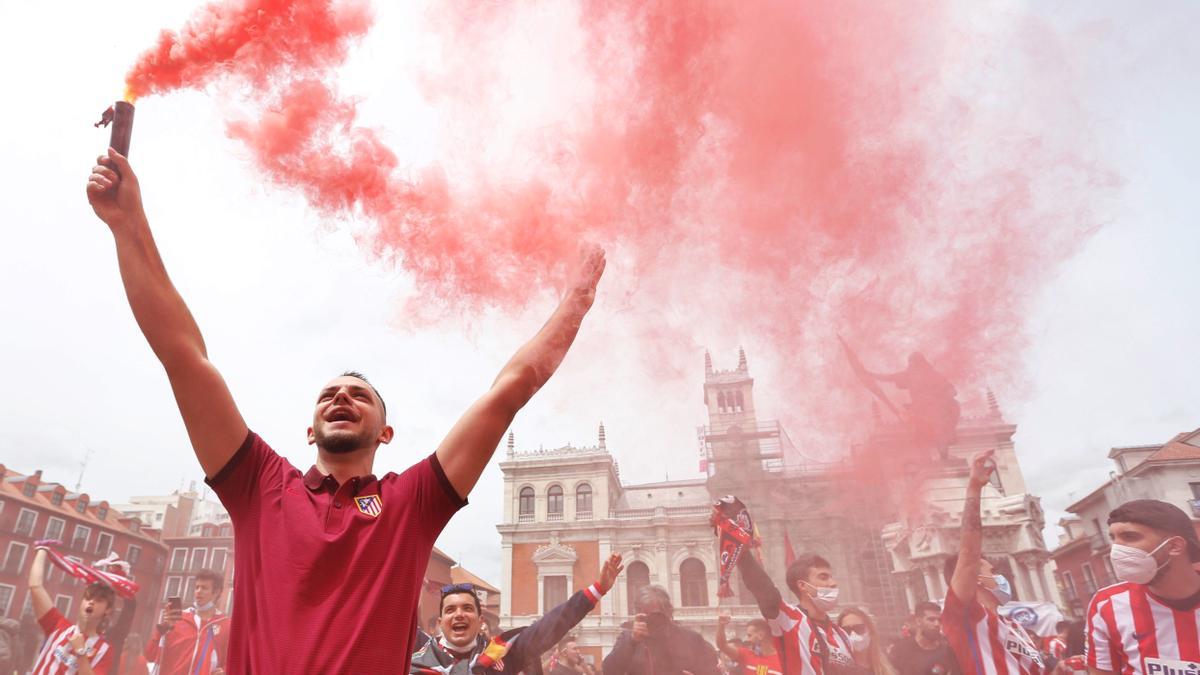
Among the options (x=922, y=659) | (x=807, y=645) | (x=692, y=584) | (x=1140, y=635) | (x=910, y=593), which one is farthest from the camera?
(x=692, y=584)

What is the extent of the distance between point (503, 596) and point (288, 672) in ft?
103

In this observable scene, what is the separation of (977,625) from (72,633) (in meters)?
10.2

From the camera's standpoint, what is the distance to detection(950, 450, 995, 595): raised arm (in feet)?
17.2

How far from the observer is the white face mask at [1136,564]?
5.27 m

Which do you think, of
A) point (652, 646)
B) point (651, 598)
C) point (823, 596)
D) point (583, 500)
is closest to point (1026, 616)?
point (823, 596)

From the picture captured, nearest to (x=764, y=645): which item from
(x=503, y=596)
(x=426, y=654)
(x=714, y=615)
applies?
(x=426, y=654)

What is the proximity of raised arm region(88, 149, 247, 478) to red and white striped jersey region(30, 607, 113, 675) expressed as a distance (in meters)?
8.05

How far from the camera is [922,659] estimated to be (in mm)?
8125

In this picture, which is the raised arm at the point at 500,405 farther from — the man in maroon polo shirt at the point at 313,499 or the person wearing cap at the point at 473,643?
the person wearing cap at the point at 473,643

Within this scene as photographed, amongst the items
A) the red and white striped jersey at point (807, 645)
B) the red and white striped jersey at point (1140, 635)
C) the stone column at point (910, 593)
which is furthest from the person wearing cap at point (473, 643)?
the stone column at point (910, 593)

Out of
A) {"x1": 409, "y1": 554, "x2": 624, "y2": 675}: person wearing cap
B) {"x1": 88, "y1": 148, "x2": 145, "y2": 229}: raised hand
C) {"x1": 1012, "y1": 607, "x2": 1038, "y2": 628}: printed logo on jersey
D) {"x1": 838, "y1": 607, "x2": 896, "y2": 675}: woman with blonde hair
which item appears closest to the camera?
{"x1": 88, "y1": 148, "x2": 145, "y2": 229}: raised hand

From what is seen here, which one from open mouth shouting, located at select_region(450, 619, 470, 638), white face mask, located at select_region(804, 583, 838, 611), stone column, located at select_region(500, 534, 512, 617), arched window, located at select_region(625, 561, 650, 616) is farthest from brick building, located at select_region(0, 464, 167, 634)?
white face mask, located at select_region(804, 583, 838, 611)

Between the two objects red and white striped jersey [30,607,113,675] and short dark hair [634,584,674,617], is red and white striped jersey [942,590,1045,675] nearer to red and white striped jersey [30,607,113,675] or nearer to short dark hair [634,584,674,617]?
short dark hair [634,584,674,617]

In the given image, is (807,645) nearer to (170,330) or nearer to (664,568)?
(170,330)
